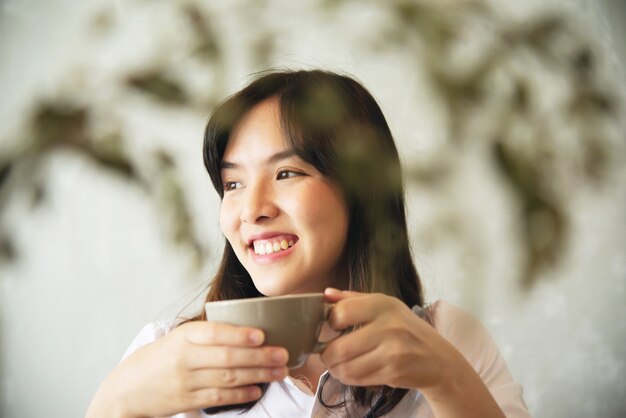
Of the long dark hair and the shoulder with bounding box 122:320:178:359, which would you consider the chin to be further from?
the shoulder with bounding box 122:320:178:359

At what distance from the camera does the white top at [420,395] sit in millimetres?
1023

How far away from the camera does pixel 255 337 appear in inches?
24.2

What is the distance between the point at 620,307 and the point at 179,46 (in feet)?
3.91

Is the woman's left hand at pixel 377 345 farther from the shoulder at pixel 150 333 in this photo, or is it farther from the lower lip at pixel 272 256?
the shoulder at pixel 150 333

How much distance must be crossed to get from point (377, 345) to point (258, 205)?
388 mm

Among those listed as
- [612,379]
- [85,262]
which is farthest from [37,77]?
[612,379]

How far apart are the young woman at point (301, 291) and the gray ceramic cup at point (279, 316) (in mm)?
20

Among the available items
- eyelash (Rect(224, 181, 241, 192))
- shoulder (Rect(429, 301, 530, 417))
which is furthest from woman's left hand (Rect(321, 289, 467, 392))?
eyelash (Rect(224, 181, 241, 192))

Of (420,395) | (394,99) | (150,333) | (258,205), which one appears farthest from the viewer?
(150,333)

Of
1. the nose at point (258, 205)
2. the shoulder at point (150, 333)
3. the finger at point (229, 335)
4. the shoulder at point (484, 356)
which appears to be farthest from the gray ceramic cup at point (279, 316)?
the shoulder at point (150, 333)

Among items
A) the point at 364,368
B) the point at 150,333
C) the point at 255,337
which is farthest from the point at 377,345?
the point at 150,333

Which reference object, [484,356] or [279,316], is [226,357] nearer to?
[279,316]

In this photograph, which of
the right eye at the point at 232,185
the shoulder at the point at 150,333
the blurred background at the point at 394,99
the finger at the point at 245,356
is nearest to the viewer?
the blurred background at the point at 394,99

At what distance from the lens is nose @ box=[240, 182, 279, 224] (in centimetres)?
96
